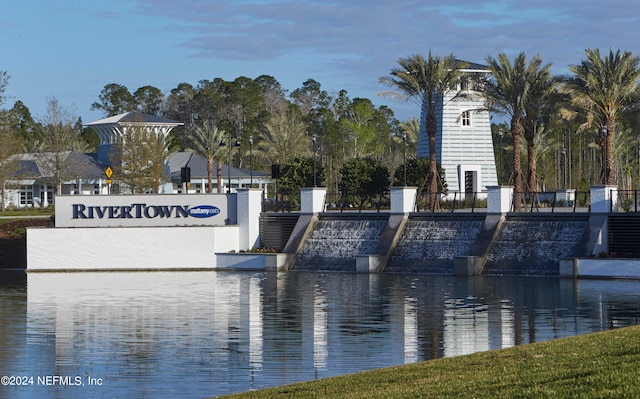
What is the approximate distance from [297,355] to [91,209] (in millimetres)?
33444

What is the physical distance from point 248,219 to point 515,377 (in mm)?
39566

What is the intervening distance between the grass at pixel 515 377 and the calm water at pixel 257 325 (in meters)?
2.77

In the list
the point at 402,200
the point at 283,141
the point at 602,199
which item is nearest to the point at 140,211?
the point at 402,200

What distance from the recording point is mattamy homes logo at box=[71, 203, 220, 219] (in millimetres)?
55000

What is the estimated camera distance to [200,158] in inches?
4107

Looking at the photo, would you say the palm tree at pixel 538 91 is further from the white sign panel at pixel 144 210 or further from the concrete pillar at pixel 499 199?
the white sign panel at pixel 144 210

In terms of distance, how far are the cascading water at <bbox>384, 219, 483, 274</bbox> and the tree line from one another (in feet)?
32.8

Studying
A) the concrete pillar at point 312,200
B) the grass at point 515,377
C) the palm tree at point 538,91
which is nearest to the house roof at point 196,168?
the palm tree at point 538,91

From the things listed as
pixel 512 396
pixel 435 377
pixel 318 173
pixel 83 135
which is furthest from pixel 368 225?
pixel 83 135

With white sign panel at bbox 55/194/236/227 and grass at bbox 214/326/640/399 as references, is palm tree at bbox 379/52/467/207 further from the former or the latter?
grass at bbox 214/326/640/399

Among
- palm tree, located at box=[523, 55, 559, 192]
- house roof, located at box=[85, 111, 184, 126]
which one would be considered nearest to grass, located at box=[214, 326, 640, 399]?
palm tree, located at box=[523, 55, 559, 192]

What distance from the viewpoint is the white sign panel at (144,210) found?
55.0 meters

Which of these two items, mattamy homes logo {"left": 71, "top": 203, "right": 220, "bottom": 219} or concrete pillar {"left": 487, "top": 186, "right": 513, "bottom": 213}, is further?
mattamy homes logo {"left": 71, "top": 203, "right": 220, "bottom": 219}

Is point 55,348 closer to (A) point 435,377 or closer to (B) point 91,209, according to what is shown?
(A) point 435,377
